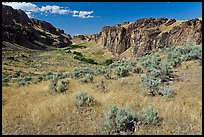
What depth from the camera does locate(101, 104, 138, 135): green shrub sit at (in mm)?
6137

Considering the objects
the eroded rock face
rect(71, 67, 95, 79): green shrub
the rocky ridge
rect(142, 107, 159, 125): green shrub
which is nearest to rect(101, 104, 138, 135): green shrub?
rect(142, 107, 159, 125): green shrub

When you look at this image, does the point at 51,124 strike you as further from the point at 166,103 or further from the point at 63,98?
the point at 166,103

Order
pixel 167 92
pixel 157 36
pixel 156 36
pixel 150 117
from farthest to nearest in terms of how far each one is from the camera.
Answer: pixel 156 36 < pixel 157 36 < pixel 167 92 < pixel 150 117

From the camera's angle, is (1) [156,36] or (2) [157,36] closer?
(2) [157,36]

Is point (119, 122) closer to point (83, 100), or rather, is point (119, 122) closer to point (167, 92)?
point (83, 100)

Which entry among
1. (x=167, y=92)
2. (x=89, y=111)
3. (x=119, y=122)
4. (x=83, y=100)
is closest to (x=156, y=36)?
(x=167, y=92)

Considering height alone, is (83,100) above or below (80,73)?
below

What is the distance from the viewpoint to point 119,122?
616 cm

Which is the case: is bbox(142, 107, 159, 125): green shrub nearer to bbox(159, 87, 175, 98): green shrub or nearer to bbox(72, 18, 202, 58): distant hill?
bbox(159, 87, 175, 98): green shrub

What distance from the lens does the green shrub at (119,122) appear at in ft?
20.1

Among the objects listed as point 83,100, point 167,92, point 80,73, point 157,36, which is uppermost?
point 157,36

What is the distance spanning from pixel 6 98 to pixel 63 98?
218cm

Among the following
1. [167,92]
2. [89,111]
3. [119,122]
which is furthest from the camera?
[167,92]

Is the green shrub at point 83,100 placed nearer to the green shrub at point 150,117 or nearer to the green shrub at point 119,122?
the green shrub at point 119,122
